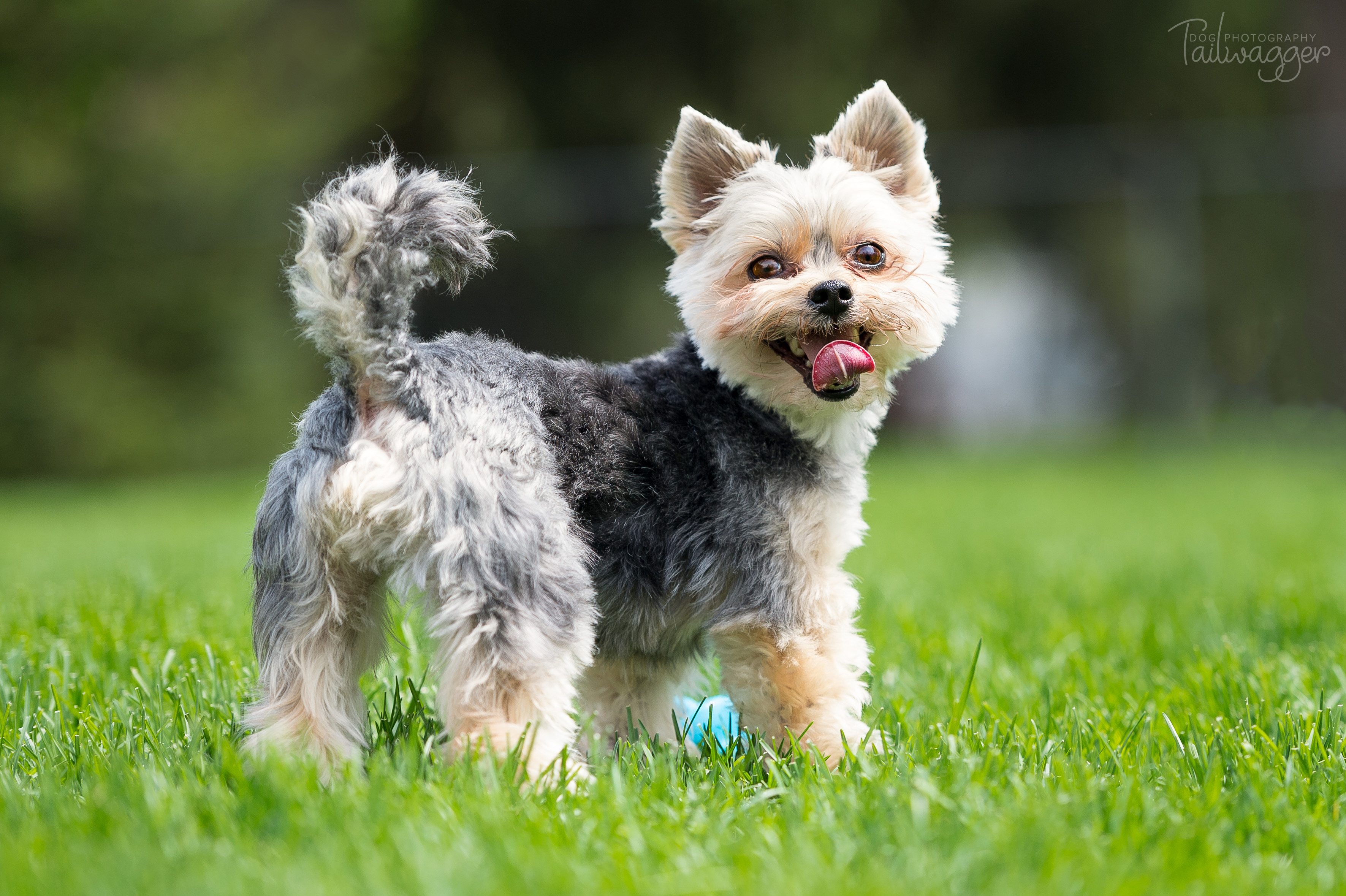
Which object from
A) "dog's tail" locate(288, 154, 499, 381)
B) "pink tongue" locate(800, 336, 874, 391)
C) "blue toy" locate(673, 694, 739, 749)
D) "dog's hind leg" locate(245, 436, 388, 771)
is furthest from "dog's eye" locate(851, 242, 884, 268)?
"dog's hind leg" locate(245, 436, 388, 771)

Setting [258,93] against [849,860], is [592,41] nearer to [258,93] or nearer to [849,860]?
[258,93]

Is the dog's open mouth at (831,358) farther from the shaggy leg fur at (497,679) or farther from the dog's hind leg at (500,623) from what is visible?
the shaggy leg fur at (497,679)

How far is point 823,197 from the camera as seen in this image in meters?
3.77

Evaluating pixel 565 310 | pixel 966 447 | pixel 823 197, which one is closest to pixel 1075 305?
pixel 966 447

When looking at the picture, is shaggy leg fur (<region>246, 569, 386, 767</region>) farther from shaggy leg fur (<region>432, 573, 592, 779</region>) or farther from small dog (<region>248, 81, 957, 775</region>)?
shaggy leg fur (<region>432, 573, 592, 779</region>)

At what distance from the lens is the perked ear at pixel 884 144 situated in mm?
4090

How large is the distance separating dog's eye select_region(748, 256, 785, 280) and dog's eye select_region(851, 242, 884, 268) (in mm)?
244

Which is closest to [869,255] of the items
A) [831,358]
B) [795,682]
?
[831,358]

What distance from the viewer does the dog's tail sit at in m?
3.01

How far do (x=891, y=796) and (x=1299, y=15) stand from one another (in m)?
19.9

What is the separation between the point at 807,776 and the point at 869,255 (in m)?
1.70

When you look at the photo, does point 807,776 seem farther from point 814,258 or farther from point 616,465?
point 814,258

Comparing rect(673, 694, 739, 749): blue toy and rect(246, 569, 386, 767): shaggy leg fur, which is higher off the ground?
rect(246, 569, 386, 767): shaggy leg fur

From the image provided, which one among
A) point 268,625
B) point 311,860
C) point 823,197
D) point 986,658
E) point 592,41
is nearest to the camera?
point 311,860
